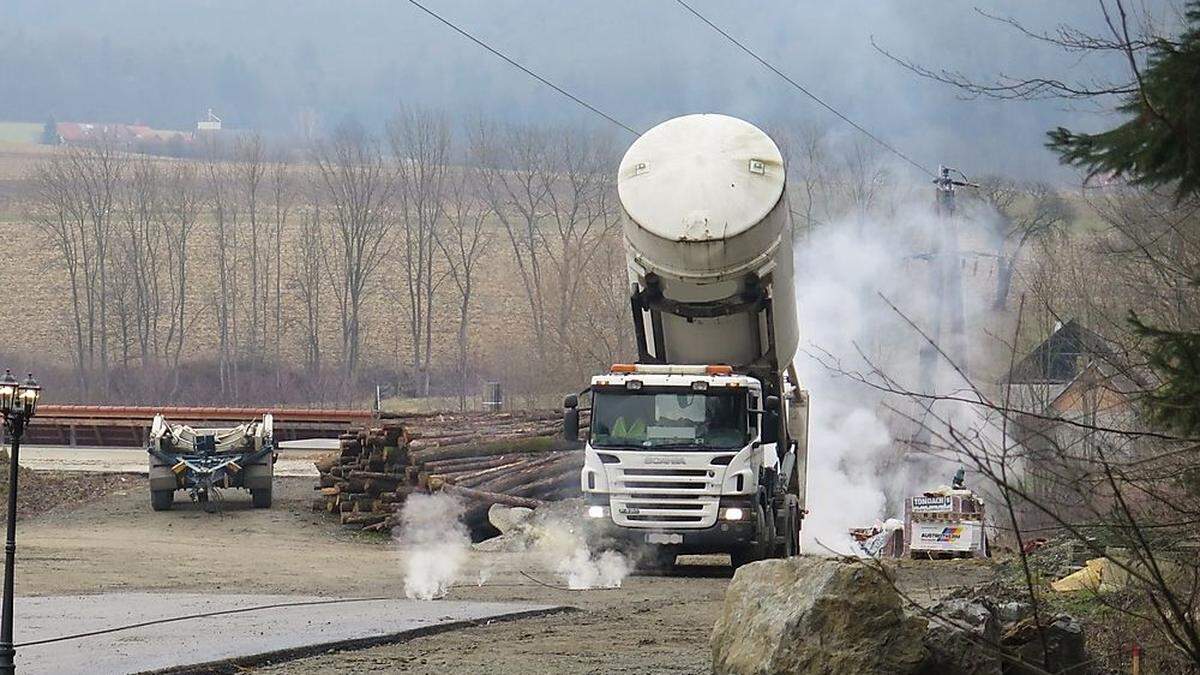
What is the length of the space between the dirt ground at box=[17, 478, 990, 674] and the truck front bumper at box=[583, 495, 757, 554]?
1.71 ft

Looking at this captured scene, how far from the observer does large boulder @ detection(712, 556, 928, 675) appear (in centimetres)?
1068

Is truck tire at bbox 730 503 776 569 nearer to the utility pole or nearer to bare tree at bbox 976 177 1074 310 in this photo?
the utility pole

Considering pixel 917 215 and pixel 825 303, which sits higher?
pixel 917 215

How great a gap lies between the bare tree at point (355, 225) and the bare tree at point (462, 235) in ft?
11.2

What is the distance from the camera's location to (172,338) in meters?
89.7

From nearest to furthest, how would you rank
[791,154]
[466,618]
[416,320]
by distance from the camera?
[466,618] < [791,154] < [416,320]

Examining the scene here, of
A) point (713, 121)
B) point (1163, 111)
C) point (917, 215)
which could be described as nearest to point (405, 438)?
point (713, 121)

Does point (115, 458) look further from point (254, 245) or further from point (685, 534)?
point (254, 245)

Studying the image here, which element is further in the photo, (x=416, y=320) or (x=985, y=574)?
(x=416, y=320)

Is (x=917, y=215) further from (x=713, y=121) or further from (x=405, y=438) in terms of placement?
(x=713, y=121)

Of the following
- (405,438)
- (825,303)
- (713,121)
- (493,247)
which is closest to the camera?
(713,121)

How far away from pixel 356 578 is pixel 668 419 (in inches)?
194

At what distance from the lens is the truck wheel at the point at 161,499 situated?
33.4 metres

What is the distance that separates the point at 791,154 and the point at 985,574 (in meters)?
35.4
